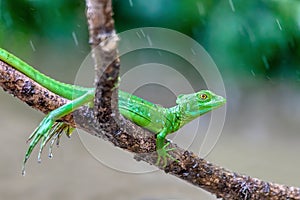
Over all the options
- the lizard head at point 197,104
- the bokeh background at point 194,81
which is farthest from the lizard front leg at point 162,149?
the bokeh background at point 194,81

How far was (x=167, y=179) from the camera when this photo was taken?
3.39m

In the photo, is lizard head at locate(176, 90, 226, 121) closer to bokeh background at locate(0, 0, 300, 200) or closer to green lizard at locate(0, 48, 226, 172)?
green lizard at locate(0, 48, 226, 172)

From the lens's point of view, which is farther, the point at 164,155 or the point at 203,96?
the point at 203,96

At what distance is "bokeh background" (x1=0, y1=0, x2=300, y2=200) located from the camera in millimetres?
3311

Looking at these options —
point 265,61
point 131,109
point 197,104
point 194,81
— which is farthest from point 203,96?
point 194,81

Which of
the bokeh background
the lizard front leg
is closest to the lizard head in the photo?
the lizard front leg

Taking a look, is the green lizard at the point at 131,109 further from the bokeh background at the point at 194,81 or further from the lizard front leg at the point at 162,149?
the bokeh background at the point at 194,81

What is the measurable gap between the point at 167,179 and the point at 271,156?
30.6 inches

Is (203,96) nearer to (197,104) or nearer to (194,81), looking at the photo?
(197,104)

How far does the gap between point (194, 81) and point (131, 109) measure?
3.19m

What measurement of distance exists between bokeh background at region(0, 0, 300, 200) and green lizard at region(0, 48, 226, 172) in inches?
66.9

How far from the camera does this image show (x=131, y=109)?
1.28 m

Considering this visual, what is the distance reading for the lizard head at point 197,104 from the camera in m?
1.45

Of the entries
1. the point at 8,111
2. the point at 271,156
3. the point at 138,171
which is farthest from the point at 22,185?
the point at 271,156
